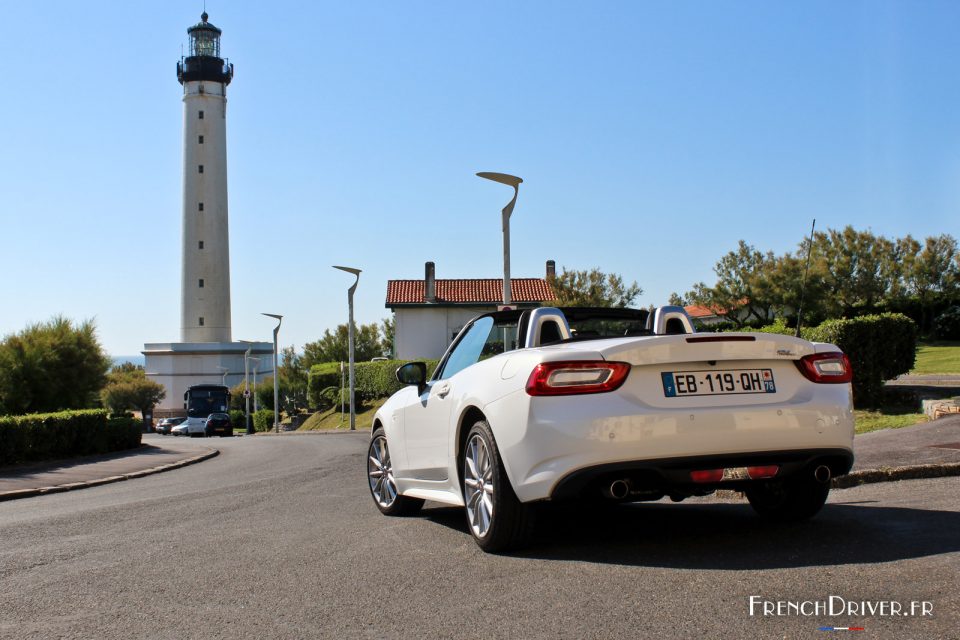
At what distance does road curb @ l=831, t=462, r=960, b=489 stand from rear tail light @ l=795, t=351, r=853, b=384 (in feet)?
9.43

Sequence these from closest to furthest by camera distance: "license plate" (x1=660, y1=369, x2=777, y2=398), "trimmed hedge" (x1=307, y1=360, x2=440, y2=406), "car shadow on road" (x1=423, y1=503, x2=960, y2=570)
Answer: "car shadow on road" (x1=423, y1=503, x2=960, y2=570) < "license plate" (x1=660, y1=369, x2=777, y2=398) < "trimmed hedge" (x1=307, y1=360, x2=440, y2=406)

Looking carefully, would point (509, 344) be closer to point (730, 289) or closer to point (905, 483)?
point (905, 483)

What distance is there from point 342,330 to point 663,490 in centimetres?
8816

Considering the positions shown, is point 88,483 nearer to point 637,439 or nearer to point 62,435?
point 62,435

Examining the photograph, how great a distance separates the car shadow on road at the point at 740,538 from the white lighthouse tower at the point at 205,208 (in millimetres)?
79722

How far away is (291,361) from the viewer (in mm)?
100312

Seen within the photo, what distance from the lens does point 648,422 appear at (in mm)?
5031

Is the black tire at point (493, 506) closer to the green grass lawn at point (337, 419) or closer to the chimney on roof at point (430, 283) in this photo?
the green grass lawn at point (337, 419)

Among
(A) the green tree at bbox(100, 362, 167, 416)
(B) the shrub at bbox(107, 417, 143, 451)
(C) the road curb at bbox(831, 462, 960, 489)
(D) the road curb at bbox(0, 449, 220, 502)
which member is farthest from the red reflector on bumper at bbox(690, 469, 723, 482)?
(A) the green tree at bbox(100, 362, 167, 416)

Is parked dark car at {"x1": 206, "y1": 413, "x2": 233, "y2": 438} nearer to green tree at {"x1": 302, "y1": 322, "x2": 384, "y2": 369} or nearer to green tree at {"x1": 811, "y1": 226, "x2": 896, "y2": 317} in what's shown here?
green tree at {"x1": 302, "y1": 322, "x2": 384, "y2": 369}

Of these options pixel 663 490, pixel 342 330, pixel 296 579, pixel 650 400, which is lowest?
pixel 296 579

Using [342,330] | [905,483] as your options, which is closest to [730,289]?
[342,330]

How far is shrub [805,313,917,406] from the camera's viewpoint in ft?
52.4

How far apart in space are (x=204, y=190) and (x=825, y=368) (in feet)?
282
